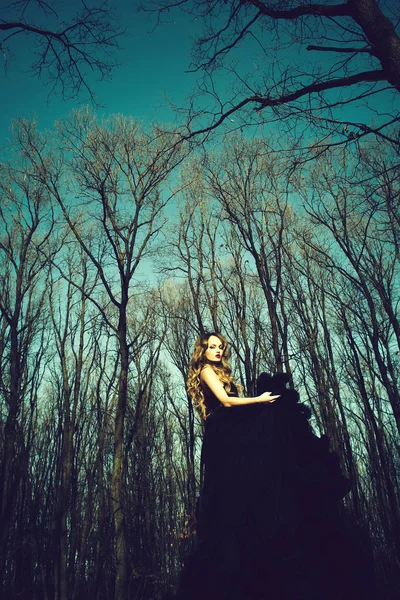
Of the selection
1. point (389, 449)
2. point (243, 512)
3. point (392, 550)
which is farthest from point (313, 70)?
point (389, 449)

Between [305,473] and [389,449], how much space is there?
15.4 metres

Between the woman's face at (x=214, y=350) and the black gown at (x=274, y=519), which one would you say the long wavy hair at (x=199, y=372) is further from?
the black gown at (x=274, y=519)

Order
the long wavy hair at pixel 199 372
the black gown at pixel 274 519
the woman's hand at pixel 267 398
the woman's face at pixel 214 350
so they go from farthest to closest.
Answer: the woman's face at pixel 214 350
the long wavy hair at pixel 199 372
the woman's hand at pixel 267 398
the black gown at pixel 274 519

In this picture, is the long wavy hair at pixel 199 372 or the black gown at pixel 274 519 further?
the long wavy hair at pixel 199 372

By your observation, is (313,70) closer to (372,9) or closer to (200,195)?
(372,9)

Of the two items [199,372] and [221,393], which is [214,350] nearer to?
[199,372]

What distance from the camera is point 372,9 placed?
3344mm

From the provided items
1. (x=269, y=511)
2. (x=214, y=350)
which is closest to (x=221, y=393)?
(x=214, y=350)

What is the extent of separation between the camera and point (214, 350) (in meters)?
2.98

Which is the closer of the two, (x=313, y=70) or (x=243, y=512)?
(x=243, y=512)

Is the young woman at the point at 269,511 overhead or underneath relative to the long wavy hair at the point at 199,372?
underneath

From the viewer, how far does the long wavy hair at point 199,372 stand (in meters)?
2.77

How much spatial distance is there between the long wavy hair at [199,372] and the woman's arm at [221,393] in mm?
106

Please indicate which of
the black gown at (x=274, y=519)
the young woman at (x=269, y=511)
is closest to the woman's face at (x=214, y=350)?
the young woman at (x=269, y=511)
